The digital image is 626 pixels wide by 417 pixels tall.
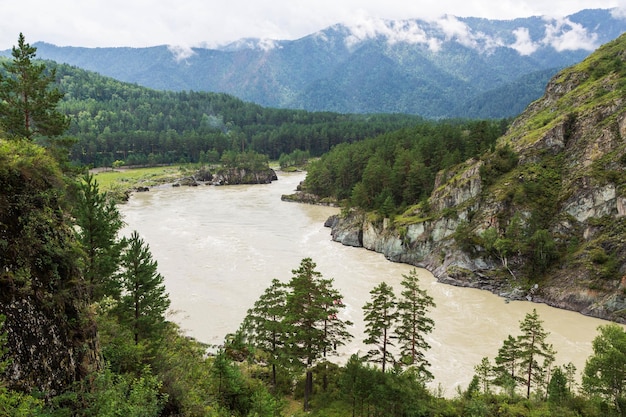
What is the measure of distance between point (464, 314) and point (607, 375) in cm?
2173

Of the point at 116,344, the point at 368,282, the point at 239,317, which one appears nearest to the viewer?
the point at 116,344

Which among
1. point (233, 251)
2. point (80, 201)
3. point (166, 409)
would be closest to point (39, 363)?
point (166, 409)

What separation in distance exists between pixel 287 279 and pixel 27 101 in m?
35.2

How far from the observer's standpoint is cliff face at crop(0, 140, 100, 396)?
12.3m

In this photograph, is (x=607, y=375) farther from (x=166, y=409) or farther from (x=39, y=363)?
(x=39, y=363)

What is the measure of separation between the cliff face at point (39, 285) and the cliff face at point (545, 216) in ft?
161

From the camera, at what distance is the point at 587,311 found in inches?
1789

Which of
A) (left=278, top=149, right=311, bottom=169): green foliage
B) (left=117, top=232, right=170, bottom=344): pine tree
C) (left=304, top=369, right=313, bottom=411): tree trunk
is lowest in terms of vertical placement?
(left=304, top=369, right=313, bottom=411): tree trunk

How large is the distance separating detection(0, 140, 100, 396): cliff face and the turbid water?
2755 cm

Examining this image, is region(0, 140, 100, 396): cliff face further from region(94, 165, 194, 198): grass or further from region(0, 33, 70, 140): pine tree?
region(94, 165, 194, 198): grass

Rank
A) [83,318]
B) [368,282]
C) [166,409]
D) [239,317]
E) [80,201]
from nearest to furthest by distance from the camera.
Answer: [83,318] → [166,409] → [80,201] → [239,317] → [368,282]

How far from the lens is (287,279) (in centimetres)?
5575

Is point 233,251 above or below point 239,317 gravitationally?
above

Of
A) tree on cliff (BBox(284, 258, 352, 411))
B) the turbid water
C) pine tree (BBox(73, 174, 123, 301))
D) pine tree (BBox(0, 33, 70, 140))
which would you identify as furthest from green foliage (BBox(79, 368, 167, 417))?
the turbid water
